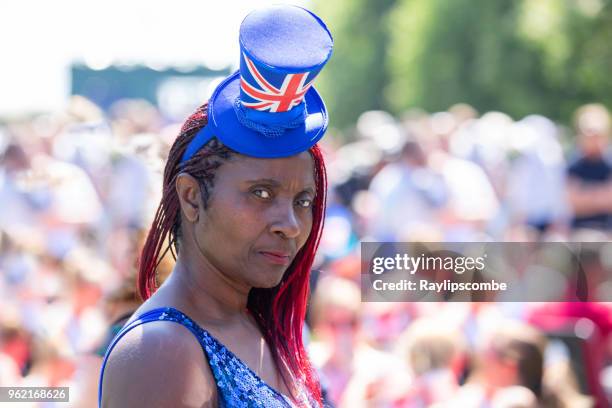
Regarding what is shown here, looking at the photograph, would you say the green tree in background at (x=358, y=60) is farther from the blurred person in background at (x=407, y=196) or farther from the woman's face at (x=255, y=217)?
the woman's face at (x=255, y=217)

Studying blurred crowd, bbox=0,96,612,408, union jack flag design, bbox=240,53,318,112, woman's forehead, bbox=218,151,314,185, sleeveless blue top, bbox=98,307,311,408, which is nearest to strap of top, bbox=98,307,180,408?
sleeveless blue top, bbox=98,307,311,408

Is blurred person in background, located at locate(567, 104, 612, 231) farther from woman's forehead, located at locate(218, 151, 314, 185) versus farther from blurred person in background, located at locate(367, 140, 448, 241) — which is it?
woman's forehead, located at locate(218, 151, 314, 185)

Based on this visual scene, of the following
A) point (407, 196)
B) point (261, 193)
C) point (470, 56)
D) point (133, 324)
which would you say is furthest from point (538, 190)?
point (470, 56)

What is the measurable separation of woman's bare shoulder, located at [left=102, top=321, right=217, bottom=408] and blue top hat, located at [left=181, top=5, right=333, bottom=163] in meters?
0.35

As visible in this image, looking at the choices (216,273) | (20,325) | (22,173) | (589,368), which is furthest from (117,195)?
(216,273)

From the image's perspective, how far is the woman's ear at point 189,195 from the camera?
1.79 meters

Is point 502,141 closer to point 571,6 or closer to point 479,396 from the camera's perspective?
point 479,396

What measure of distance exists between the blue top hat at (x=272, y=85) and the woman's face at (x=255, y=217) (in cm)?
3

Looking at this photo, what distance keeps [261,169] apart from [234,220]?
10 centimetres

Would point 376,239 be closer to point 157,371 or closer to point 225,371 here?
point 225,371

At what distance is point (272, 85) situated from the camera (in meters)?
1.74

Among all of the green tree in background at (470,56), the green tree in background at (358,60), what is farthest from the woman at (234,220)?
the green tree in background at (358,60)

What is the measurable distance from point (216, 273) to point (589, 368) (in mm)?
3085

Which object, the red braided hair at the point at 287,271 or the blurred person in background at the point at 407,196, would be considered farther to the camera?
the blurred person in background at the point at 407,196
